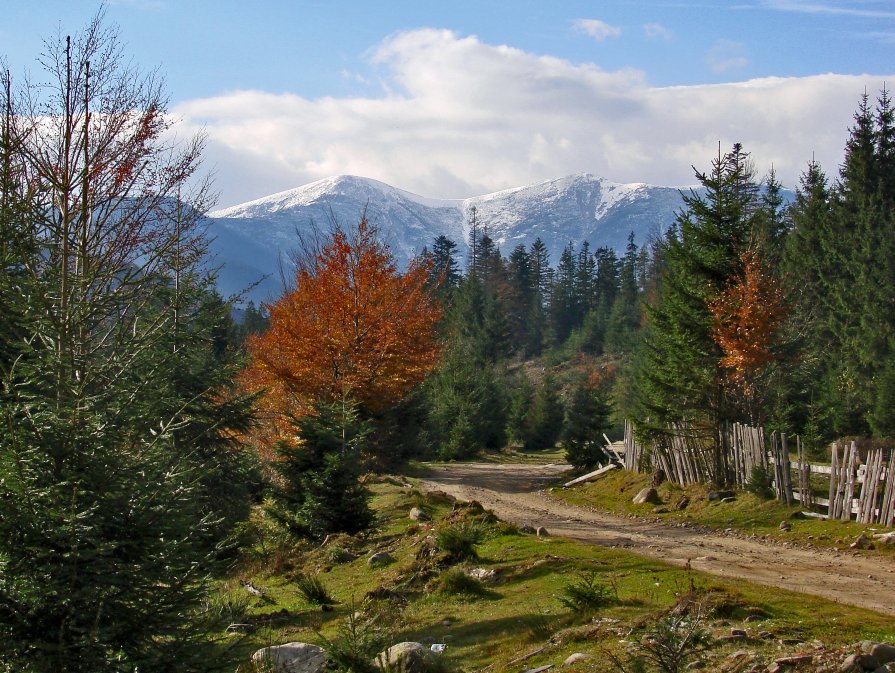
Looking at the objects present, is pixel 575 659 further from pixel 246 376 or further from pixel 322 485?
pixel 246 376

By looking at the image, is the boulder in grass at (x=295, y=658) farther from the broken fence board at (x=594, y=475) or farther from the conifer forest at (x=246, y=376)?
the broken fence board at (x=594, y=475)

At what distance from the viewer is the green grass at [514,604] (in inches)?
296

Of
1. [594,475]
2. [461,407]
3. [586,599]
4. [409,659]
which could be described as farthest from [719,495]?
[461,407]

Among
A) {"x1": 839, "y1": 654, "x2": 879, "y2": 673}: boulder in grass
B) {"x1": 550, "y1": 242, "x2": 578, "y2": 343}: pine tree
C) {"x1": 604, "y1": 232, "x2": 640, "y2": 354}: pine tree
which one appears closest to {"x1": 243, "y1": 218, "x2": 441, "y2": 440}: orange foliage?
{"x1": 839, "y1": 654, "x2": 879, "y2": 673}: boulder in grass

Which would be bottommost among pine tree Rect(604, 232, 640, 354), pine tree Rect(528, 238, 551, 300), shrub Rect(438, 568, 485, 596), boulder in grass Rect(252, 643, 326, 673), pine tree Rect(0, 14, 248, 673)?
shrub Rect(438, 568, 485, 596)

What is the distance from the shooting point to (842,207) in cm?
4175

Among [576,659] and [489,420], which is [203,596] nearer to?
[576,659]

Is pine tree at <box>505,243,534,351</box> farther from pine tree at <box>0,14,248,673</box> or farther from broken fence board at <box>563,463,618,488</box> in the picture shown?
pine tree at <box>0,14,248,673</box>

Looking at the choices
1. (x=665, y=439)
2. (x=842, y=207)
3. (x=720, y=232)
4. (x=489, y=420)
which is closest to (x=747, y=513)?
(x=665, y=439)

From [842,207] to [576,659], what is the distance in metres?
41.4

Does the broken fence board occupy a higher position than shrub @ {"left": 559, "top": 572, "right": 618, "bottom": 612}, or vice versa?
shrub @ {"left": 559, "top": 572, "right": 618, "bottom": 612}

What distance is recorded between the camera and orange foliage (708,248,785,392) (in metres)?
18.5

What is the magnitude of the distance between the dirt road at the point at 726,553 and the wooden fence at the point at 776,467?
1.76m

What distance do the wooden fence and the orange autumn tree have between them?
1.49 metres
